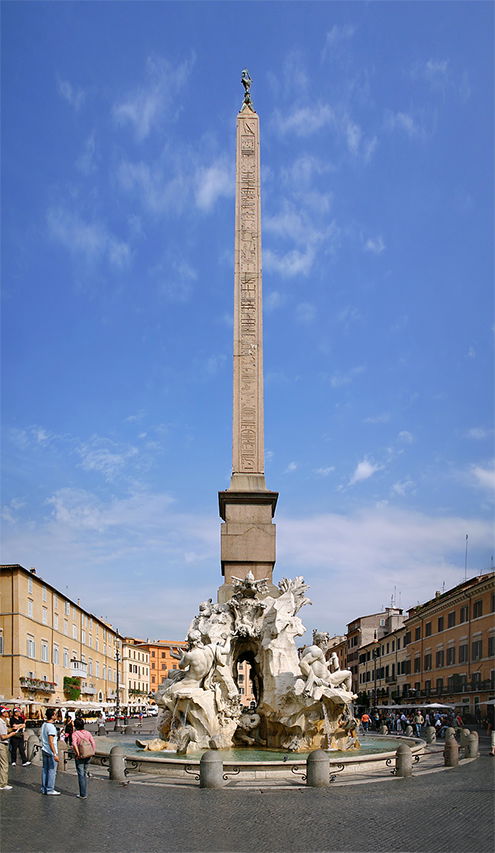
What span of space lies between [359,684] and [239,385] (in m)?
54.3

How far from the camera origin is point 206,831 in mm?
7840

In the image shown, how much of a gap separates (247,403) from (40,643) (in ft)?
91.1

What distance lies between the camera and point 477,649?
1380 inches

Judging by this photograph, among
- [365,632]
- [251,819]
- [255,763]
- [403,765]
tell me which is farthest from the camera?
[365,632]

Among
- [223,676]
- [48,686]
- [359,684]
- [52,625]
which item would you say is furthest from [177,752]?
[359,684]

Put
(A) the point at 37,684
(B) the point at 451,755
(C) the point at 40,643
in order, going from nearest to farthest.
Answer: (B) the point at 451,755
(A) the point at 37,684
(C) the point at 40,643

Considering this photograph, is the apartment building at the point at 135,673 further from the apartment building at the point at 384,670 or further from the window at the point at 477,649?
the window at the point at 477,649

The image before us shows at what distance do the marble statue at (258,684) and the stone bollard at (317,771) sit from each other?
10.8 feet

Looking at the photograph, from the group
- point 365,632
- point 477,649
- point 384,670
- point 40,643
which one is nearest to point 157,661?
A: point 365,632

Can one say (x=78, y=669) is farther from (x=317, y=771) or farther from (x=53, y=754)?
(x=317, y=771)

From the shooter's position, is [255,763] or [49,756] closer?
[49,756]

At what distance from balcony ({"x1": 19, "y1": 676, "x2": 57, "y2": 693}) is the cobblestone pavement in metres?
27.7

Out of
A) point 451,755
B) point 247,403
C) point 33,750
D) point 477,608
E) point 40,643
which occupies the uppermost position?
point 247,403

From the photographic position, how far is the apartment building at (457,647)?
33.8m
